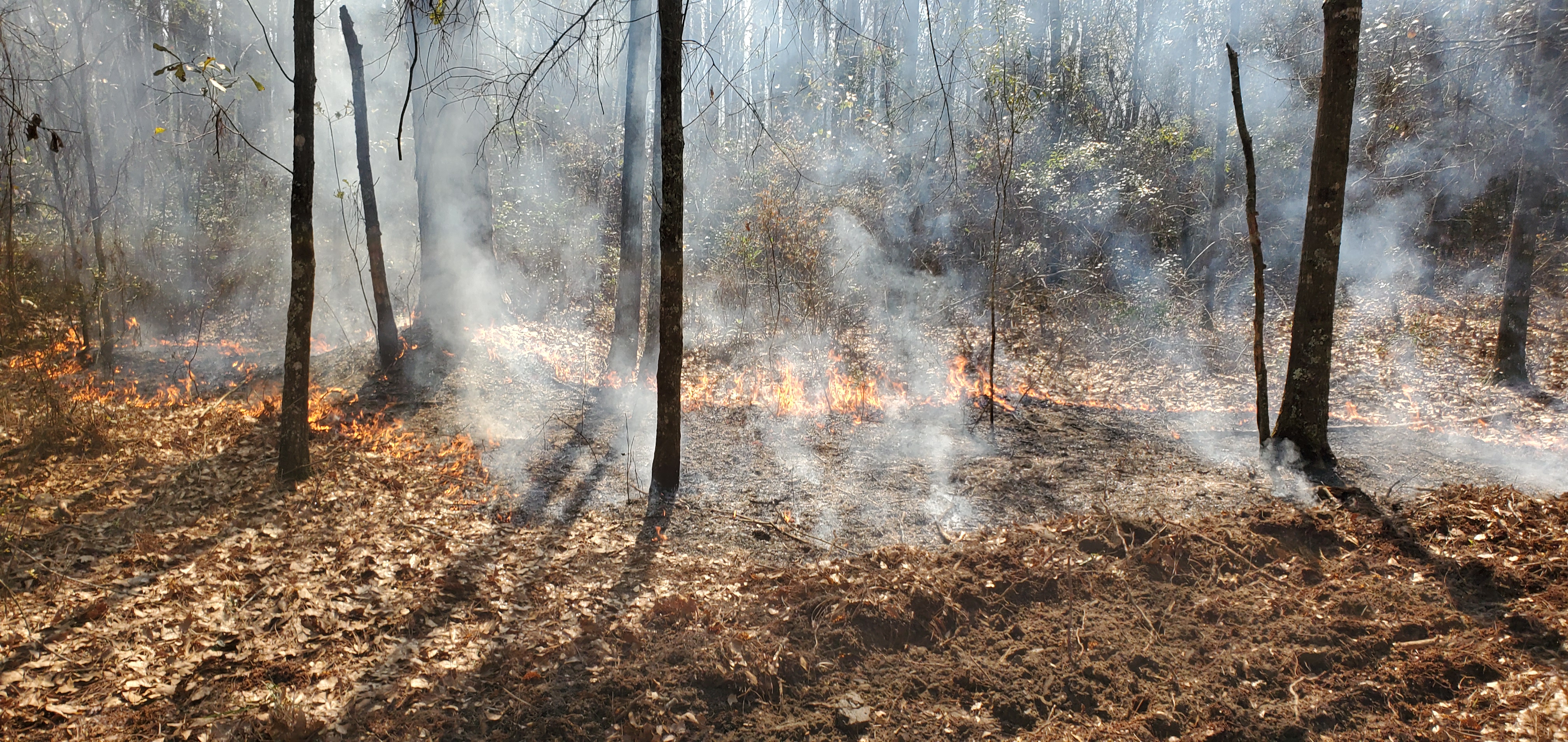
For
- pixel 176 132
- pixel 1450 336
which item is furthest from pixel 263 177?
pixel 1450 336

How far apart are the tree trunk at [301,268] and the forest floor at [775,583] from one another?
1.14 ft

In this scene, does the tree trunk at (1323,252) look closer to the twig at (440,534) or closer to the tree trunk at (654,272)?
the tree trunk at (654,272)

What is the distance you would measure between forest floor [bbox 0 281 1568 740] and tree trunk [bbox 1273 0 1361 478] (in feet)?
1.74

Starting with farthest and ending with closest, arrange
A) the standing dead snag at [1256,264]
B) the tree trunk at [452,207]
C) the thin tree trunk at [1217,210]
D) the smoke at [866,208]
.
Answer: the thin tree trunk at [1217,210] → the tree trunk at [452,207] → the smoke at [866,208] → the standing dead snag at [1256,264]

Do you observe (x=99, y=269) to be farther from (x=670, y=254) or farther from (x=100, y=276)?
(x=670, y=254)

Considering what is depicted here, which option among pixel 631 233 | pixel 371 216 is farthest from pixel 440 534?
pixel 631 233

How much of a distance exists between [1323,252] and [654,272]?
1094 cm

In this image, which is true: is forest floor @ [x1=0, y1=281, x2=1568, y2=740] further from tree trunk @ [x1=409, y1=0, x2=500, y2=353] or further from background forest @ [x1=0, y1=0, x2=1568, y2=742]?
tree trunk @ [x1=409, y1=0, x2=500, y2=353]

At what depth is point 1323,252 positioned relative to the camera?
6.00m

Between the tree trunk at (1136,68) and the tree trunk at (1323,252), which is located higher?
the tree trunk at (1136,68)

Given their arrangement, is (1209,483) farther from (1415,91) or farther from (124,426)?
(1415,91)

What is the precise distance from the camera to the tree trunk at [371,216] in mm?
9258

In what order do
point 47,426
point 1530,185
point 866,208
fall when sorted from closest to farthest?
1. point 47,426
2. point 1530,185
3. point 866,208

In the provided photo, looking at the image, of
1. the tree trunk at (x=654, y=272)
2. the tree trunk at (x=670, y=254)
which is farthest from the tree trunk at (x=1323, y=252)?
the tree trunk at (x=654, y=272)
